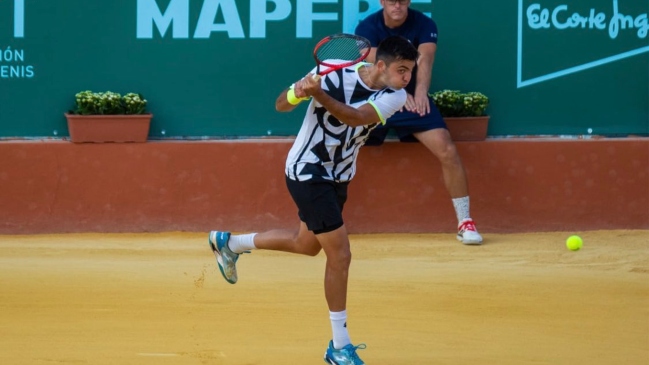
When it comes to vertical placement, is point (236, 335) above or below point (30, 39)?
below

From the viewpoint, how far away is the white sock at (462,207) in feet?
27.2

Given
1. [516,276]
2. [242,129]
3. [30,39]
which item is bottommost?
[516,276]

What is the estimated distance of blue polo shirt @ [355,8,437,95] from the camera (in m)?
8.27

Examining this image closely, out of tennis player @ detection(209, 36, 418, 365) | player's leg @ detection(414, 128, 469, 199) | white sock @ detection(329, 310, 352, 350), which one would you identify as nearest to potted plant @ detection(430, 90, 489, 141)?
player's leg @ detection(414, 128, 469, 199)

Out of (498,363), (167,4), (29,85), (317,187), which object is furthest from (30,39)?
(498,363)

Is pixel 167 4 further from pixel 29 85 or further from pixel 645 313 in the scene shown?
pixel 645 313

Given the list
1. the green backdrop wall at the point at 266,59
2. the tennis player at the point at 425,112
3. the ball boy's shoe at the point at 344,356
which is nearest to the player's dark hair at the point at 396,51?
the ball boy's shoe at the point at 344,356

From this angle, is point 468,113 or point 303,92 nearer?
point 303,92

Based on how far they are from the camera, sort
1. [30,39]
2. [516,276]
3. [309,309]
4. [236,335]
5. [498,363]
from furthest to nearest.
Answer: [30,39]
[516,276]
[309,309]
[236,335]
[498,363]

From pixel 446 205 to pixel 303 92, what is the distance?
3936 mm

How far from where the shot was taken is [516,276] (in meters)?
7.39

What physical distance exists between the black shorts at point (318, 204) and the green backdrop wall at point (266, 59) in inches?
138

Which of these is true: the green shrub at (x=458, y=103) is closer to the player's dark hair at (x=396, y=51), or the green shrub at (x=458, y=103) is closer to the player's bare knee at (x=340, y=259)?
the player's dark hair at (x=396, y=51)

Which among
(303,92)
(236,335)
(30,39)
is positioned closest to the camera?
(303,92)
